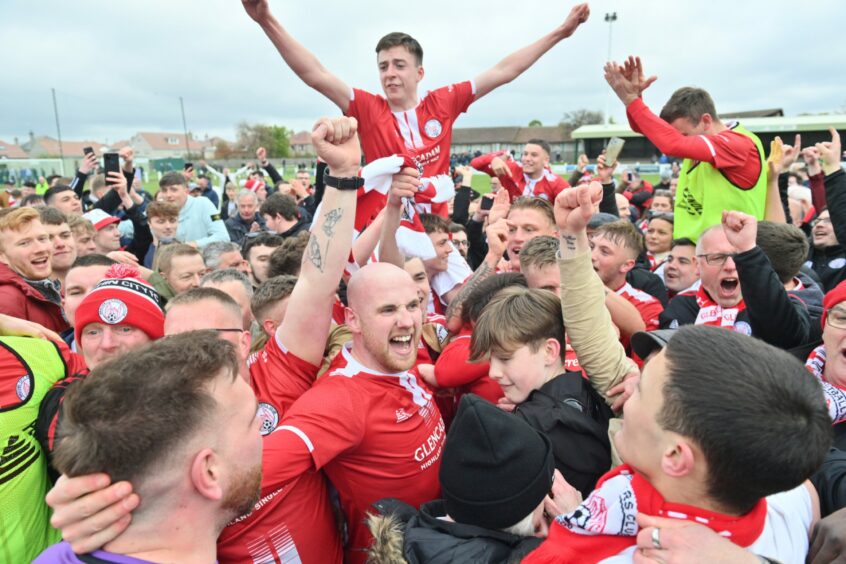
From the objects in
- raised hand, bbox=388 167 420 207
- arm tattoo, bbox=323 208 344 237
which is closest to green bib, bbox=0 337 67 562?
arm tattoo, bbox=323 208 344 237

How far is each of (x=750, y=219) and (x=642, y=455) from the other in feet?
5.46

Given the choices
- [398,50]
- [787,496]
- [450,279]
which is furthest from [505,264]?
[787,496]

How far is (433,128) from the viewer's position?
5094mm

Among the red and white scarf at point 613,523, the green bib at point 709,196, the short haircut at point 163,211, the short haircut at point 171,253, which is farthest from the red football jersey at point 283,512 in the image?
the short haircut at point 163,211

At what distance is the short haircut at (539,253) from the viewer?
3.41 meters

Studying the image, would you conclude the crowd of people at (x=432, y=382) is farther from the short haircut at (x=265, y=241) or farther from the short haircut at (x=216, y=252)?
the short haircut at (x=265, y=241)

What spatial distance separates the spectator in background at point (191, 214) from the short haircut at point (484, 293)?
622cm

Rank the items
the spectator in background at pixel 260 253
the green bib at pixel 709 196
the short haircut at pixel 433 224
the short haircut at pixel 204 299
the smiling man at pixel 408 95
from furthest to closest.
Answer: the spectator in background at pixel 260 253
the short haircut at pixel 433 224
the green bib at pixel 709 196
the smiling man at pixel 408 95
the short haircut at pixel 204 299

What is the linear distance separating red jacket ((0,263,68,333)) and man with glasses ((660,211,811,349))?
4.69m

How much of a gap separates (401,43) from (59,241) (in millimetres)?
3670

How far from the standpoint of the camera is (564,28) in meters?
4.92

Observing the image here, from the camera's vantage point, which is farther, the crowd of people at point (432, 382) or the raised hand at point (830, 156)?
the raised hand at point (830, 156)

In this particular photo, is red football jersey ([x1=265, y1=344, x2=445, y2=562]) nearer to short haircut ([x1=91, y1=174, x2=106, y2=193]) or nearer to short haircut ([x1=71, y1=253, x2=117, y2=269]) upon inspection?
short haircut ([x1=71, y1=253, x2=117, y2=269])

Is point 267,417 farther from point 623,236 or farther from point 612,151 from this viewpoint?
point 612,151
